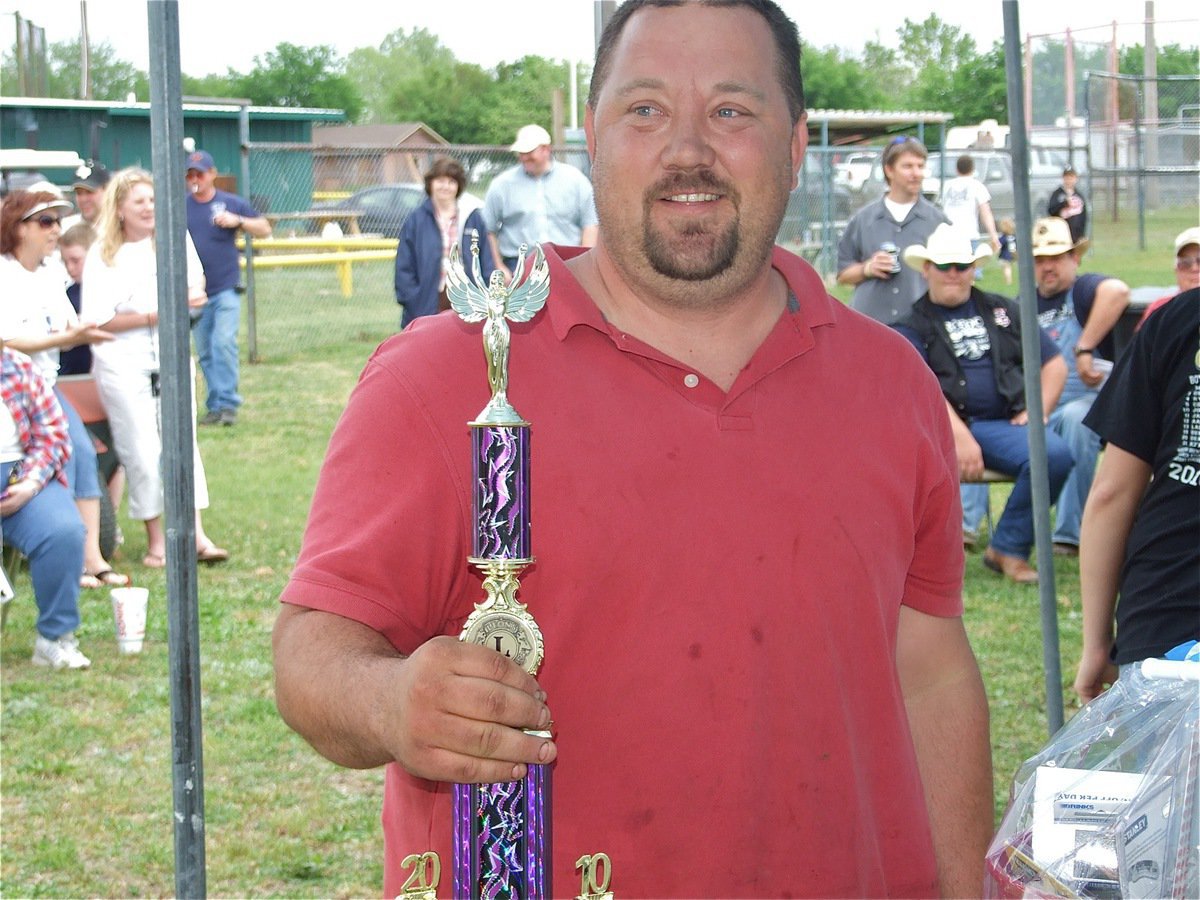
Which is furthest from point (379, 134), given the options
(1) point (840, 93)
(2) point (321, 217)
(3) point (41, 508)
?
(3) point (41, 508)

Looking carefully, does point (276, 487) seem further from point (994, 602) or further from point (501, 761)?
point (501, 761)

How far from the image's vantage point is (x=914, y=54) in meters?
9.63

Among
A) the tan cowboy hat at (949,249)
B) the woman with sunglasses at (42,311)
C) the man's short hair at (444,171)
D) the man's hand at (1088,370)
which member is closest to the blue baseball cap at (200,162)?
the man's short hair at (444,171)

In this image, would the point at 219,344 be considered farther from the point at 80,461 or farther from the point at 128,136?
the point at 128,136

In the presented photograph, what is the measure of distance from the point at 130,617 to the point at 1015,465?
171 inches

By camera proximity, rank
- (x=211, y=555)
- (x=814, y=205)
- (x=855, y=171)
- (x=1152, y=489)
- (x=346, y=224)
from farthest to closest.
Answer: (x=855, y=171) < (x=346, y=224) < (x=814, y=205) < (x=211, y=555) < (x=1152, y=489)

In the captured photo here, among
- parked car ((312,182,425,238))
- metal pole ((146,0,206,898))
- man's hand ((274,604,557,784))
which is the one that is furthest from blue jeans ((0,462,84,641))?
parked car ((312,182,425,238))

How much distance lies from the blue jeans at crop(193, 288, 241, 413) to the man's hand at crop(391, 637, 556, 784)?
10304 millimetres

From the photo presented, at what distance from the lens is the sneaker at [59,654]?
631cm

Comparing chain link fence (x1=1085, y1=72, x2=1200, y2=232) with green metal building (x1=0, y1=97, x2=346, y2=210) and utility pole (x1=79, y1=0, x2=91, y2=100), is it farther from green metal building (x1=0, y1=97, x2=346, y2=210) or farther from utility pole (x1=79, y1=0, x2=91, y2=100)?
utility pole (x1=79, y1=0, x2=91, y2=100)

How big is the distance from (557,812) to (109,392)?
6474 millimetres

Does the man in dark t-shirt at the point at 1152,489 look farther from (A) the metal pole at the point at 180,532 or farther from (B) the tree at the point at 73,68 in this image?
(B) the tree at the point at 73,68

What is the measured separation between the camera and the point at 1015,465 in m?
7.27

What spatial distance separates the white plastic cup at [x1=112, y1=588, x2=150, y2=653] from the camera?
6348 mm
